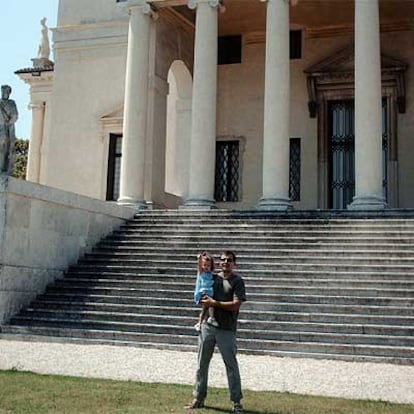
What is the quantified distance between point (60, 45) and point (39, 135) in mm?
6707

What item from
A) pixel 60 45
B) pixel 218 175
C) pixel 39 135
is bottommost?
pixel 218 175

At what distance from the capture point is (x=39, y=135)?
117 feet

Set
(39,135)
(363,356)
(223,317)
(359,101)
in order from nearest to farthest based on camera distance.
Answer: (223,317)
(363,356)
(359,101)
(39,135)

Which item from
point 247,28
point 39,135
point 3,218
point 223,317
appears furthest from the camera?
point 39,135

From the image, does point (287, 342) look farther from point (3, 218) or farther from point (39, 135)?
point (39, 135)

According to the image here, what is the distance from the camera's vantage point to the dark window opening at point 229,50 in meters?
28.6

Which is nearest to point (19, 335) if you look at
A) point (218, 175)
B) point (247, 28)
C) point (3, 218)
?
point (3, 218)

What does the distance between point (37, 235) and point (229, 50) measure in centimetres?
1496

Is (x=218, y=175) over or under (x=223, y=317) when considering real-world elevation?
over

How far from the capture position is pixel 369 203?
20016 millimetres

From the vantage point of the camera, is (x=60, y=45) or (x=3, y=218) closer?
(x=3, y=218)

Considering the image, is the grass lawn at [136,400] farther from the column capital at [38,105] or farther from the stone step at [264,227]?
the column capital at [38,105]

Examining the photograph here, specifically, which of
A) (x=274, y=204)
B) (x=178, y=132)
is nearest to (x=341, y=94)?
(x=178, y=132)

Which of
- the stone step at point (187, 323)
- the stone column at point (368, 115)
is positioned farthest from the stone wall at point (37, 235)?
the stone column at point (368, 115)
